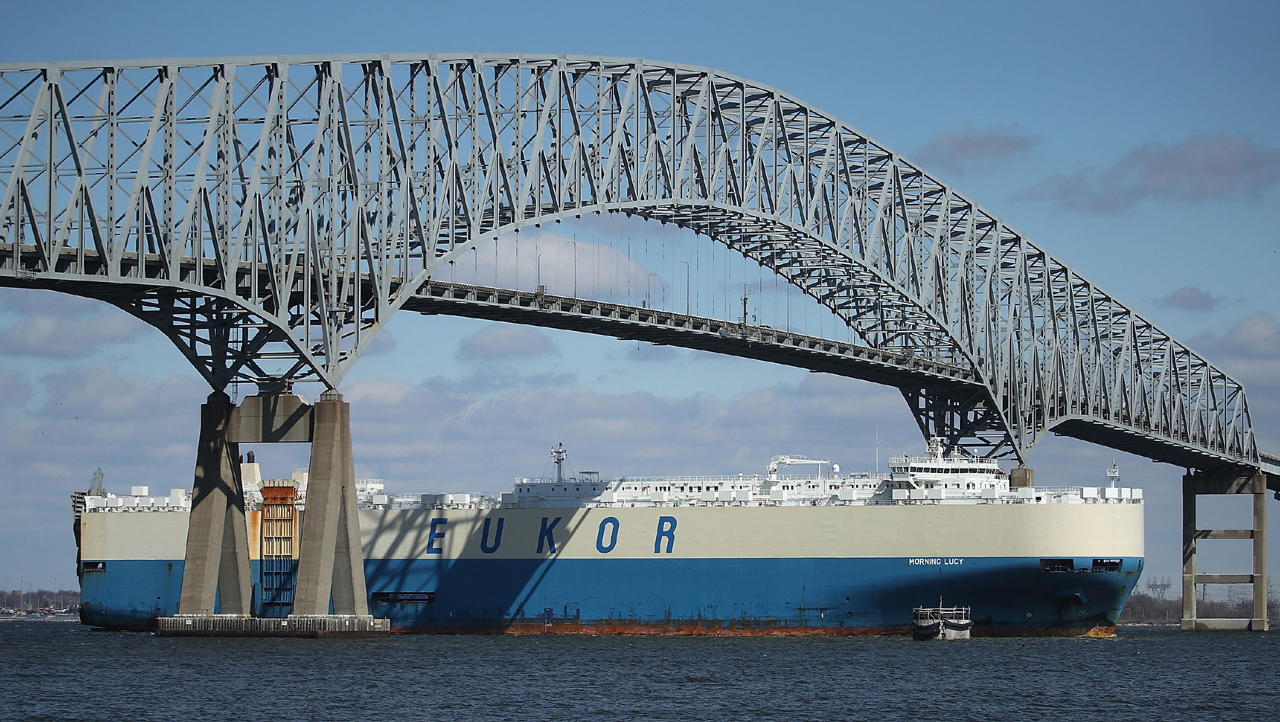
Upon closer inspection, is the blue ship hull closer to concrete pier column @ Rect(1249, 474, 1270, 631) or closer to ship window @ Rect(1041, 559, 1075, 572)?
ship window @ Rect(1041, 559, 1075, 572)

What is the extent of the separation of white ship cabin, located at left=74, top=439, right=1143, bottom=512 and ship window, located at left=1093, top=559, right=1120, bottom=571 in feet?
8.99

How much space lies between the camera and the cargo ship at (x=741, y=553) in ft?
252

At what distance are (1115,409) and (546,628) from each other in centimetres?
4441

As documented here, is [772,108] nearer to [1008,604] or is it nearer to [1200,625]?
[1008,604]

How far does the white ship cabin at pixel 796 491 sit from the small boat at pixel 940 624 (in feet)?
16.1

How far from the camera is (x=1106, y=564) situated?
7700 cm

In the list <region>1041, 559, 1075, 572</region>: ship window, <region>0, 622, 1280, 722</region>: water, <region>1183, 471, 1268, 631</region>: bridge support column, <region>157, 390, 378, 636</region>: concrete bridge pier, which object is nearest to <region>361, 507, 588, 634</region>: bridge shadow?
<region>0, 622, 1280, 722</region>: water

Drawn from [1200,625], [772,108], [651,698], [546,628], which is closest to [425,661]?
[651,698]

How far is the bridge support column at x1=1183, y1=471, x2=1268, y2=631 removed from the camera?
367ft

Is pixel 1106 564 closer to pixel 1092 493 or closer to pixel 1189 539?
pixel 1092 493

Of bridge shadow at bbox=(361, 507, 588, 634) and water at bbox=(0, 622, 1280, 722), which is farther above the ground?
bridge shadow at bbox=(361, 507, 588, 634)

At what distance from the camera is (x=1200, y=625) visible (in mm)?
113500

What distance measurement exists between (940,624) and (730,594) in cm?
966

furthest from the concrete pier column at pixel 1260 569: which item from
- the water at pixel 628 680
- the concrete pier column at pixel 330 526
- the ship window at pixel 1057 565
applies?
the concrete pier column at pixel 330 526
